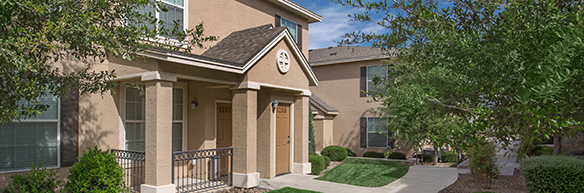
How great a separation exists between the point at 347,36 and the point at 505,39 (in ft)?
6.29

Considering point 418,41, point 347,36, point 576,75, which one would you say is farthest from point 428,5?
point 576,75

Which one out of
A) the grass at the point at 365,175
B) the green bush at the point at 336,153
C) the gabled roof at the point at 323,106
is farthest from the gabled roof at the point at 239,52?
the gabled roof at the point at 323,106

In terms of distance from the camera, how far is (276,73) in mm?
10375

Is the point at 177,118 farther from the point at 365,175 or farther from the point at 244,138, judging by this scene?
the point at 365,175

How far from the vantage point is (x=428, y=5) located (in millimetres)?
3854

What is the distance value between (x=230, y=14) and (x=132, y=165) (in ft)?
17.8

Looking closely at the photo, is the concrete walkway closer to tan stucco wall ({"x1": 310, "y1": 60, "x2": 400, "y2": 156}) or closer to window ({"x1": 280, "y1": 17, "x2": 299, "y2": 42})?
window ({"x1": 280, "y1": 17, "x2": 299, "y2": 42})

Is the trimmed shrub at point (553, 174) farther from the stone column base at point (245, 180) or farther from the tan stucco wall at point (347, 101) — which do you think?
the tan stucco wall at point (347, 101)

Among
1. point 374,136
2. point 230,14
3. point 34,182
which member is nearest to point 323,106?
point 374,136

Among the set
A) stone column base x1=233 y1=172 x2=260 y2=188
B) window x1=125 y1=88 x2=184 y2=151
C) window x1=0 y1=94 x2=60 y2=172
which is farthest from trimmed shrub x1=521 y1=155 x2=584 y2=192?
window x1=0 y1=94 x2=60 y2=172

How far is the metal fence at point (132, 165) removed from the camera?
7961 millimetres

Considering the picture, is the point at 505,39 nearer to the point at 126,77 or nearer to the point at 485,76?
the point at 485,76

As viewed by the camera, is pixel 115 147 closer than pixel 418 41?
No

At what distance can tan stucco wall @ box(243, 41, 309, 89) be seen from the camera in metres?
9.66
